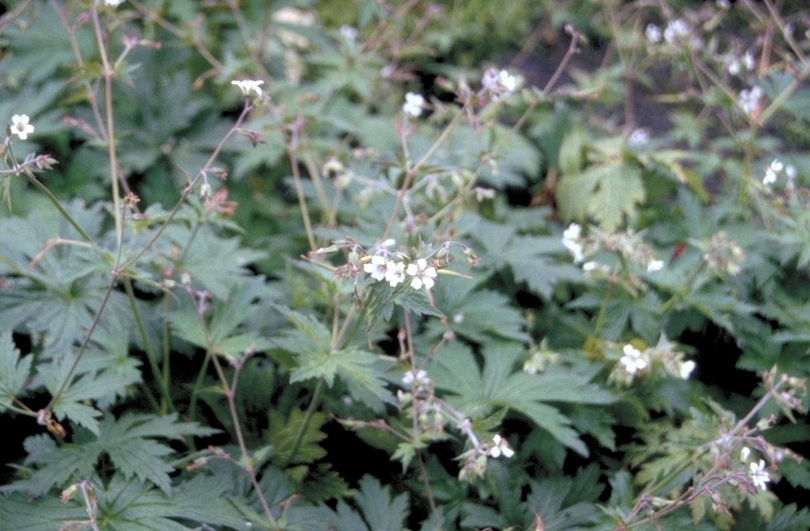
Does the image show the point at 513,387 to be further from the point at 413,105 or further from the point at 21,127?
the point at 21,127

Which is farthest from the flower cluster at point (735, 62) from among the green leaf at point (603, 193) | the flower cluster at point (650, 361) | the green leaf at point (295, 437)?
the green leaf at point (295, 437)

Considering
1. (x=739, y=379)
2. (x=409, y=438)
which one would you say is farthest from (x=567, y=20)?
(x=409, y=438)

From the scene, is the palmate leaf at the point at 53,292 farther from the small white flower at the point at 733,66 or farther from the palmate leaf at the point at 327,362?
the small white flower at the point at 733,66

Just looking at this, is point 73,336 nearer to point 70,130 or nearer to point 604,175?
point 70,130

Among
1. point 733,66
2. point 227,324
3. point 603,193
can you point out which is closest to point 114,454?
point 227,324

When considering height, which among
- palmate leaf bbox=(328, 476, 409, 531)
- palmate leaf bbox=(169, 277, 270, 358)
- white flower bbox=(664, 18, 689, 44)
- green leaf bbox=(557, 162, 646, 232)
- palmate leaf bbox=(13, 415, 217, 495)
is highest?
white flower bbox=(664, 18, 689, 44)

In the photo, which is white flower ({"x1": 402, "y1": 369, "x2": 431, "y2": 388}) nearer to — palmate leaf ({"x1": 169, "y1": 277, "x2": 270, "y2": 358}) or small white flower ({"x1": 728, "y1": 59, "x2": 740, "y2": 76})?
palmate leaf ({"x1": 169, "y1": 277, "x2": 270, "y2": 358})

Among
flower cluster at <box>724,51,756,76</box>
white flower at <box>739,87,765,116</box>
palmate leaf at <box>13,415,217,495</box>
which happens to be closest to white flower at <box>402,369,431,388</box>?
palmate leaf at <box>13,415,217,495</box>

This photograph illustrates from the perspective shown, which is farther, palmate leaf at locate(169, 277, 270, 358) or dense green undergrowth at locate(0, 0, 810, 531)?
palmate leaf at locate(169, 277, 270, 358)
